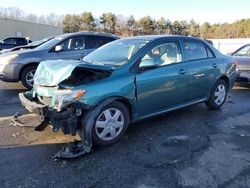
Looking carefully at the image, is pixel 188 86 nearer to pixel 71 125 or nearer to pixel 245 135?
pixel 245 135

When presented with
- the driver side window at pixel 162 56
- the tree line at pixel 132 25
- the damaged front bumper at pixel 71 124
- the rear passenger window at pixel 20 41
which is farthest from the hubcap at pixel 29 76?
the tree line at pixel 132 25

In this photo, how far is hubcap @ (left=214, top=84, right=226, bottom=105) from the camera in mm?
6236

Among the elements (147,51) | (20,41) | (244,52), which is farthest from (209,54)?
(20,41)

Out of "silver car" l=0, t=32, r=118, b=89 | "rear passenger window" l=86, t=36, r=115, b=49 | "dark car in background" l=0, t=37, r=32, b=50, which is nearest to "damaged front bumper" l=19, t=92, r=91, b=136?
"silver car" l=0, t=32, r=118, b=89

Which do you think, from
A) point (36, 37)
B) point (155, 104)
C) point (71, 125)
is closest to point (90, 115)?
point (71, 125)

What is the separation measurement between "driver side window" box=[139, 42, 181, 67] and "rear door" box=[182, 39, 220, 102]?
23cm

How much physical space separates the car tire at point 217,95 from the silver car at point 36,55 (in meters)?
3.49

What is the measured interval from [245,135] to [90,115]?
261cm

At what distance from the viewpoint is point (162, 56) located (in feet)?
16.5

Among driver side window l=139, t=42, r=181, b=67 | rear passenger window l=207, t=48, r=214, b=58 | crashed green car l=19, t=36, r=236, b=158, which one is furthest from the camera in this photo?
rear passenger window l=207, t=48, r=214, b=58

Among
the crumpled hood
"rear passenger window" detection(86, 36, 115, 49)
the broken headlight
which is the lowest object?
the broken headlight

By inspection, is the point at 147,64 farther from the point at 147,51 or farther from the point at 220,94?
the point at 220,94

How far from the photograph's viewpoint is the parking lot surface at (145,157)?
132 inches

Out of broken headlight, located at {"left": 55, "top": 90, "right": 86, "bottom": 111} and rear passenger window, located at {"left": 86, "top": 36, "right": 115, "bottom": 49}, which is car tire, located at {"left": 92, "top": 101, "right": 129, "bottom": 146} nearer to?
broken headlight, located at {"left": 55, "top": 90, "right": 86, "bottom": 111}
